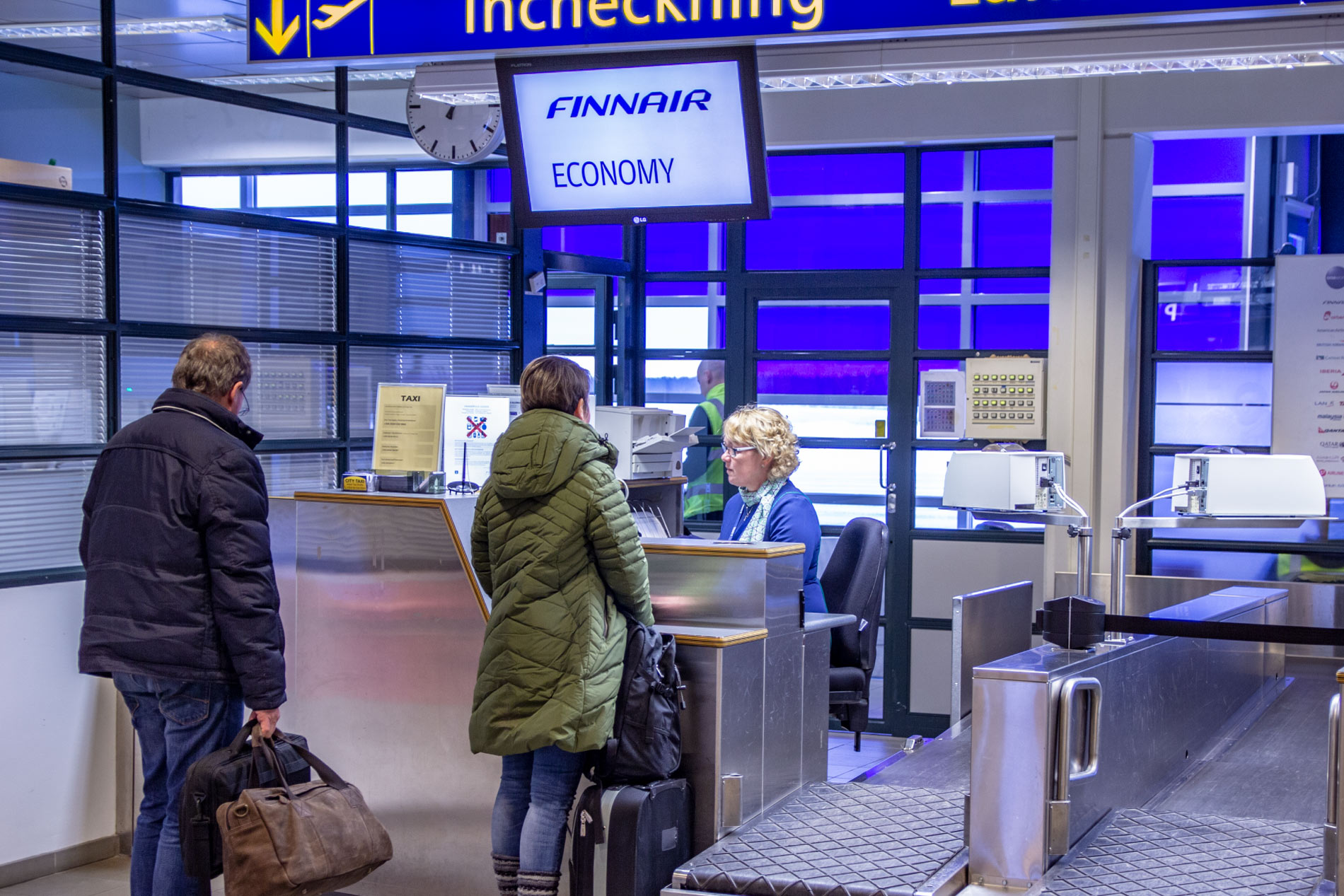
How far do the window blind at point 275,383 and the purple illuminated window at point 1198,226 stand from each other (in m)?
4.69

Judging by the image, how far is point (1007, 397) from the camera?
6395mm

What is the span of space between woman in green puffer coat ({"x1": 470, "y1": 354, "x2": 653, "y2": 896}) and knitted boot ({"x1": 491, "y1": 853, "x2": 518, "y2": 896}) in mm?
51

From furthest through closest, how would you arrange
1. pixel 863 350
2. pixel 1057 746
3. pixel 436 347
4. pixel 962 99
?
pixel 863 350
pixel 962 99
pixel 436 347
pixel 1057 746

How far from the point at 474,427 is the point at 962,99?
3180 millimetres

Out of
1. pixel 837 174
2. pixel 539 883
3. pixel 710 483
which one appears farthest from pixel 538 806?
pixel 837 174

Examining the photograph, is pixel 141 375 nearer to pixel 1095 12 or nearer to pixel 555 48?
pixel 555 48

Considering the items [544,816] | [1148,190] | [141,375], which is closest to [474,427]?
[141,375]

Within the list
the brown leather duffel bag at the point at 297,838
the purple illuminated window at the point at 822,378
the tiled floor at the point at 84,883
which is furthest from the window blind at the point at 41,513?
the purple illuminated window at the point at 822,378

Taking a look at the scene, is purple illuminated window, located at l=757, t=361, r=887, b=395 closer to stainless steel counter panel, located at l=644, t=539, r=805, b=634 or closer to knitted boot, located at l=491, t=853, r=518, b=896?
stainless steel counter panel, located at l=644, t=539, r=805, b=634

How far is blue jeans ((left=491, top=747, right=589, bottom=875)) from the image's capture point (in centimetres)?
349

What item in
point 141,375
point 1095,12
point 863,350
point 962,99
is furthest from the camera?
point 863,350

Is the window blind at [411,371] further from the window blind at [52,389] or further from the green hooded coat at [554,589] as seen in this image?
the green hooded coat at [554,589]

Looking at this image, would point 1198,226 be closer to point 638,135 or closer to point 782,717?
point 638,135

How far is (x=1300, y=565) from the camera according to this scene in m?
6.35
